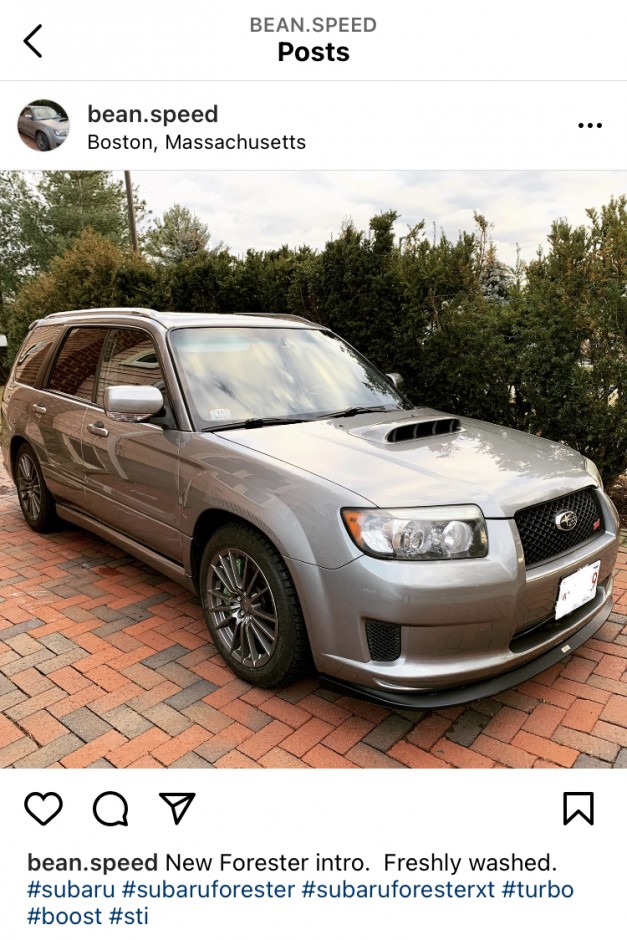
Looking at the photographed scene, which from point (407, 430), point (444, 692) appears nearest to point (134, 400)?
point (407, 430)

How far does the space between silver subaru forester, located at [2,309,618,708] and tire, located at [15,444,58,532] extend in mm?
795

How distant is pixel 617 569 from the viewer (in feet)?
13.6

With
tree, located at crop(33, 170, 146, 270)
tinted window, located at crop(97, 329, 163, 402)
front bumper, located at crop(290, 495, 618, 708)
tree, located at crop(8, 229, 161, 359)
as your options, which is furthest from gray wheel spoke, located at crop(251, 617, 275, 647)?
tree, located at crop(33, 170, 146, 270)

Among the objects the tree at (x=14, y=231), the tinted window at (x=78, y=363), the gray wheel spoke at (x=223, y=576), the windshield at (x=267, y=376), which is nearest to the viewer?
the gray wheel spoke at (x=223, y=576)

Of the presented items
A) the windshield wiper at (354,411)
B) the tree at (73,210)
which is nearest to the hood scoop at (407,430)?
the windshield wiper at (354,411)

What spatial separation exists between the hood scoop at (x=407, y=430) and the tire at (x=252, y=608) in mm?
732

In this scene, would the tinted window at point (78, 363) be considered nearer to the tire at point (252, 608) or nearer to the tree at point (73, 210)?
the tire at point (252, 608)

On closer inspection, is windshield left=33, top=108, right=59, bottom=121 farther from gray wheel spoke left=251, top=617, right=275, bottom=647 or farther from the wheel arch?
gray wheel spoke left=251, top=617, right=275, bottom=647

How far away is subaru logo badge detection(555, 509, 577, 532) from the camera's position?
2547mm

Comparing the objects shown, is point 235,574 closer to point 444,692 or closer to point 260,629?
point 260,629

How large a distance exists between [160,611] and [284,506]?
5.24 ft

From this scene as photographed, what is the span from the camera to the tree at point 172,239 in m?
31.7

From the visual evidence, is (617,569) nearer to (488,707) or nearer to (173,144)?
(488,707)

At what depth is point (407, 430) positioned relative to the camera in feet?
9.73
